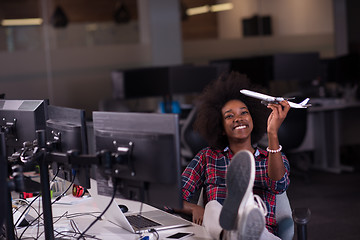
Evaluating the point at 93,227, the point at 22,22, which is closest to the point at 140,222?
the point at 93,227

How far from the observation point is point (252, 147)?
2.65 meters

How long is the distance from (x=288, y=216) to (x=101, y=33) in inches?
203

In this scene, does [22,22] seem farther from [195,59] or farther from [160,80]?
[195,59]

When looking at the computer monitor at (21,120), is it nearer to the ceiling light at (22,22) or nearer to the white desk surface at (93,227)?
the white desk surface at (93,227)

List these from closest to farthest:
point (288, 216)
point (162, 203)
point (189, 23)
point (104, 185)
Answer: point (162, 203) < point (104, 185) < point (288, 216) < point (189, 23)

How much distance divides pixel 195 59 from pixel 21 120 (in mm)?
5569

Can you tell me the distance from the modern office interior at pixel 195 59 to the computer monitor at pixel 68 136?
11.6 ft

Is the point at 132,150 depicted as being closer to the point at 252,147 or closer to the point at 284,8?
the point at 252,147

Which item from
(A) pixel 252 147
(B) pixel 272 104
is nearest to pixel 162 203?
(B) pixel 272 104

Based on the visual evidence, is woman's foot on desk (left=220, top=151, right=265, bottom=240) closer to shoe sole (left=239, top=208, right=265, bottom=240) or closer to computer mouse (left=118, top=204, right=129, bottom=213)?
shoe sole (left=239, top=208, right=265, bottom=240)

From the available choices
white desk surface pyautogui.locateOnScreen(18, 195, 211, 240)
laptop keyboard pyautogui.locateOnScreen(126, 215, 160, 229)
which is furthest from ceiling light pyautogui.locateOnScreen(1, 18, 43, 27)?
laptop keyboard pyautogui.locateOnScreen(126, 215, 160, 229)

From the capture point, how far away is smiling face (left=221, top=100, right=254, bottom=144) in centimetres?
256

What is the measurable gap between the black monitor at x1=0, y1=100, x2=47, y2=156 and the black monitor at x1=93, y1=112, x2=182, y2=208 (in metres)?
0.50

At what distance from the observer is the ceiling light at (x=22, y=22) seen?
664 centimetres
